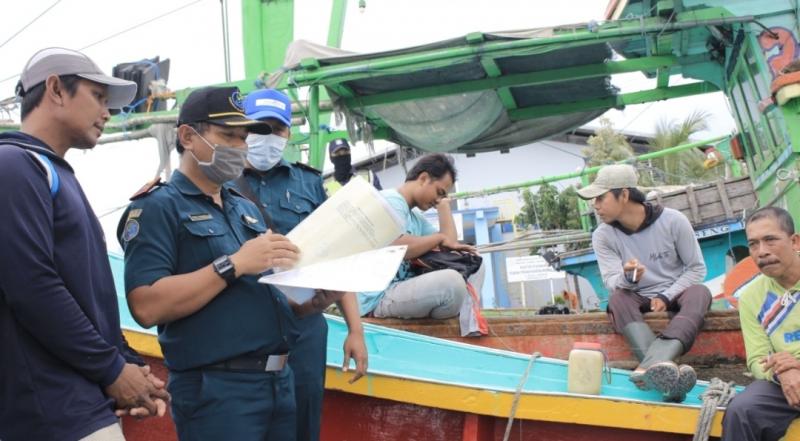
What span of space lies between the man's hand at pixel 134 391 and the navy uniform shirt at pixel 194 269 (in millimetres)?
255

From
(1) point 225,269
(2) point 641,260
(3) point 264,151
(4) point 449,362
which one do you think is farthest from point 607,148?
(1) point 225,269

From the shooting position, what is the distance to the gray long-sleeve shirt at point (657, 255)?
416cm

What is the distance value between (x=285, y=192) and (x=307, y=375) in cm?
81

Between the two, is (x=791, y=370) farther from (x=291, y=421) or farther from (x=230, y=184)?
(x=230, y=184)

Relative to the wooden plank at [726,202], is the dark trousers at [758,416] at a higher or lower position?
lower

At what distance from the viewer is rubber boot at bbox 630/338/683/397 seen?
9.89 ft

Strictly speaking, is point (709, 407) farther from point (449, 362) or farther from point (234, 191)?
point (234, 191)

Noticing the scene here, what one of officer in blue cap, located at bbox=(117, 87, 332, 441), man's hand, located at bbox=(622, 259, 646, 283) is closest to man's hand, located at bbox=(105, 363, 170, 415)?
officer in blue cap, located at bbox=(117, 87, 332, 441)

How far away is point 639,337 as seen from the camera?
3730mm

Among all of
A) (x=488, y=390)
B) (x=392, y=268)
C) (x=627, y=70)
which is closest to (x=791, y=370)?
(x=488, y=390)

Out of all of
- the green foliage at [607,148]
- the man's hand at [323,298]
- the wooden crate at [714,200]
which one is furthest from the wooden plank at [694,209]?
the man's hand at [323,298]

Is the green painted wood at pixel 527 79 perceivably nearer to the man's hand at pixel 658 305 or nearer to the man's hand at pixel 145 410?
the man's hand at pixel 658 305

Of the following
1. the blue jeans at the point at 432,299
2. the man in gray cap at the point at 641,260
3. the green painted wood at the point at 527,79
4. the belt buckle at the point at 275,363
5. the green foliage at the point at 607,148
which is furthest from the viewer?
the green foliage at the point at 607,148

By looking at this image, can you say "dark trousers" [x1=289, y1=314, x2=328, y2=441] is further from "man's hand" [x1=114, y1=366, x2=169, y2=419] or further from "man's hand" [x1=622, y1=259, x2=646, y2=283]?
"man's hand" [x1=622, y1=259, x2=646, y2=283]
